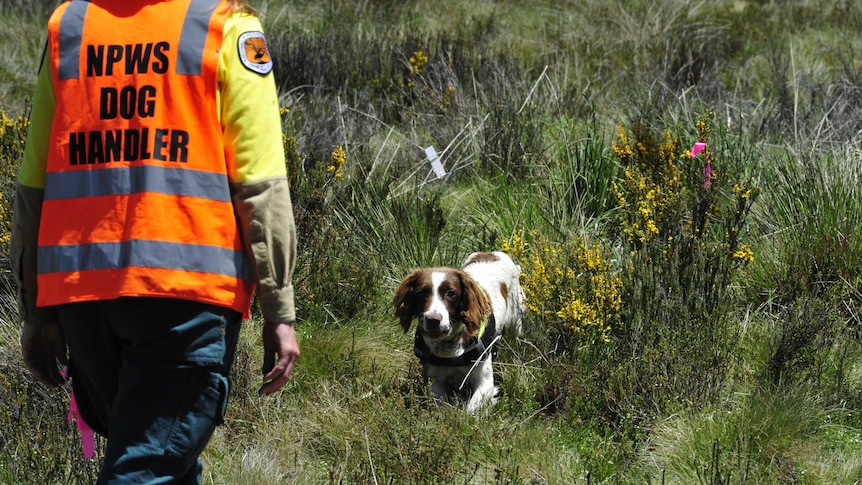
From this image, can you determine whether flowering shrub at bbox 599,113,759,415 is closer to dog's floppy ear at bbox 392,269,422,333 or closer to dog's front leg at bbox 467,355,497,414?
dog's front leg at bbox 467,355,497,414

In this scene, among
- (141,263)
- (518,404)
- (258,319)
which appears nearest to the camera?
(141,263)

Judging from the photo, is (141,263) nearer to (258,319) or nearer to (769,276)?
(258,319)

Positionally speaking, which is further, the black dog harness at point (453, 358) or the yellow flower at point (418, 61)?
the yellow flower at point (418, 61)

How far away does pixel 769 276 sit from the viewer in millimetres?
4891

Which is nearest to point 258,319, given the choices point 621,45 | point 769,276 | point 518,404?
point 518,404

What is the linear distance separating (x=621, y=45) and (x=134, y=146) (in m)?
7.73

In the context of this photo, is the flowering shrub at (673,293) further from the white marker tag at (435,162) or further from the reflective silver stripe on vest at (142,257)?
the reflective silver stripe on vest at (142,257)

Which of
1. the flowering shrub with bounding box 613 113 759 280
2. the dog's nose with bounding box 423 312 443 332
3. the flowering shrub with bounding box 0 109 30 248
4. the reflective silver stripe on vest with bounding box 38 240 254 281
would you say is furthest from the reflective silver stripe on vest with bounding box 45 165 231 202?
the flowering shrub with bounding box 0 109 30 248

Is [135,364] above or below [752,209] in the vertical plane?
above

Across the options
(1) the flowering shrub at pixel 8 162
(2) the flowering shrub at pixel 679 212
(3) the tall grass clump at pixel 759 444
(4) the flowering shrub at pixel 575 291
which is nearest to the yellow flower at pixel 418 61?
(2) the flowering shrub at pixel 679 212

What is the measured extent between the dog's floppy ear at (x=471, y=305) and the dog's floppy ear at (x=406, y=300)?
201mm

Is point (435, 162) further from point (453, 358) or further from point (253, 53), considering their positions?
point (253, 53)

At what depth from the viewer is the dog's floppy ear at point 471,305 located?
14.3 ft

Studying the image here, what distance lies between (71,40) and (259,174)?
488 millimetres
